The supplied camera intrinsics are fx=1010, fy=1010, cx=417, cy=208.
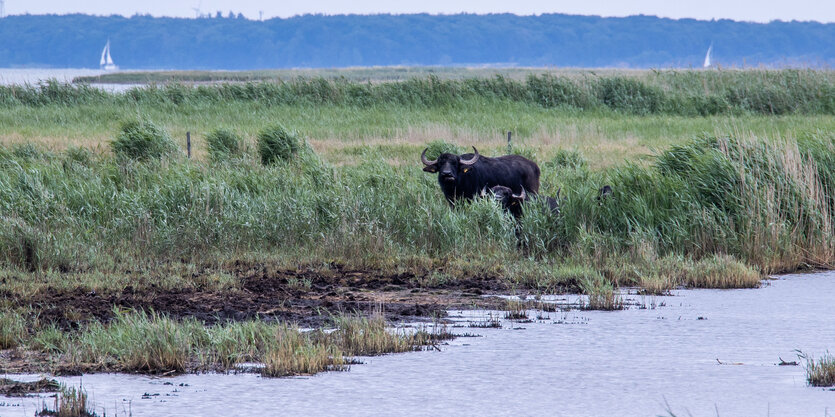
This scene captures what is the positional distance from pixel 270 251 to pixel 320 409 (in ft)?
20.3

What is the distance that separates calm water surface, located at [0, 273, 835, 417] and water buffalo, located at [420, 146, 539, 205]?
221 inches

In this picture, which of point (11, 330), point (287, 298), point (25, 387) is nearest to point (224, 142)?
point (287, 298)

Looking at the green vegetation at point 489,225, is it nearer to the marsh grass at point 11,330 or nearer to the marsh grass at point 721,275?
the marsh grass at point 721,275

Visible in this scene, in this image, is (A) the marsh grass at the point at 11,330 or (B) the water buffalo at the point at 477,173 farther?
(B) the water buffalo at the point at 477,173

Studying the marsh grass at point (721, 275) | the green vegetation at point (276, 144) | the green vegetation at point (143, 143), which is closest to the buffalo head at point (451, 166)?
the marsh grass at point (721, 275)

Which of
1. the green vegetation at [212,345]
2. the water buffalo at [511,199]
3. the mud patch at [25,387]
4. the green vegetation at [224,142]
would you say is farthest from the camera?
the green vegetation at [224,142]

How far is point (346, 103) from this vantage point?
32875mm

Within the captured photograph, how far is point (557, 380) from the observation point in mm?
6844

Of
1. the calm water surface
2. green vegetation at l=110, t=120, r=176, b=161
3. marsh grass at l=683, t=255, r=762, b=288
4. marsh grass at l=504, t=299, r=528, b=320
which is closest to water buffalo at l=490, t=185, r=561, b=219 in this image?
marsh grass at l=683, t=255, r=762, b=288

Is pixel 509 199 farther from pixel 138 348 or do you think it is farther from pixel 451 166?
pixel 138 348

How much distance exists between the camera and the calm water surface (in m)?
6.10

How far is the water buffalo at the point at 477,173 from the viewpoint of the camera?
46.9ft

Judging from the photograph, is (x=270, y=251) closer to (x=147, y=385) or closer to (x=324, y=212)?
(x=324, y=212)

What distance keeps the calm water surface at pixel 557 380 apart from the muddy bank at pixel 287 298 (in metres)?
0.88
